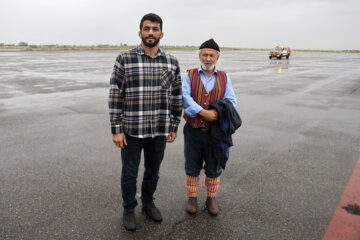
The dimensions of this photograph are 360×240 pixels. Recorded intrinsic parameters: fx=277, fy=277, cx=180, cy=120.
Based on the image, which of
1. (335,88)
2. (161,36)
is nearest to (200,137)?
(161,36)

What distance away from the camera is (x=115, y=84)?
8.09ft

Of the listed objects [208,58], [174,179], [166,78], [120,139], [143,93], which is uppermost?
[208,58]

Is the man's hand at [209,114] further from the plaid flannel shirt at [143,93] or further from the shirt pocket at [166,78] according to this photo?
the shirt pocket at [166,78]

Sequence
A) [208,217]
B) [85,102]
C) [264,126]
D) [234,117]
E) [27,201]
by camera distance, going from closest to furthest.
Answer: [234,117] → [208,217] → [27,201] → [264,126] → [85,102]

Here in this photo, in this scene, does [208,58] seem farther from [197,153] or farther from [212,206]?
[212,206]

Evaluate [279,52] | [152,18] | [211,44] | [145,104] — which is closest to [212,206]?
[145,104]

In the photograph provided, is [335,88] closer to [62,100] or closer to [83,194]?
[62,100]

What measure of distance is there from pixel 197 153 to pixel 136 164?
0.68 m

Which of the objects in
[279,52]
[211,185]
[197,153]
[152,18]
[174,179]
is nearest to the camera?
[152,18]

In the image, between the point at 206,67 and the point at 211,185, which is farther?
the point at 211,185

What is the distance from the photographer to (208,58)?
2.77 metres

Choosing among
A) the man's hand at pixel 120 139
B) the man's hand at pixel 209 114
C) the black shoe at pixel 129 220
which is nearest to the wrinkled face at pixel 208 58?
the man's hand at pixel 209 114

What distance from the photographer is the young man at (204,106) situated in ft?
9.12

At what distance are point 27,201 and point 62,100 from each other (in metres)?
6.30
